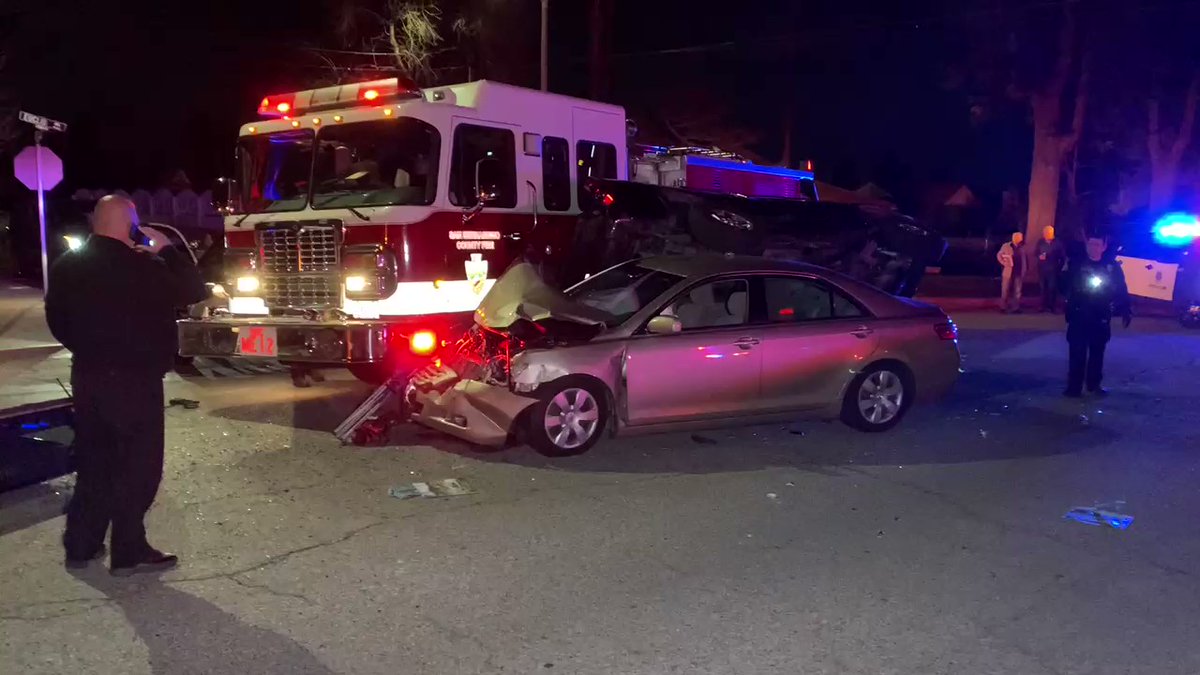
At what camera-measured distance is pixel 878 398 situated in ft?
26.5

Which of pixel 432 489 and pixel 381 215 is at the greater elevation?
pixel 381 215

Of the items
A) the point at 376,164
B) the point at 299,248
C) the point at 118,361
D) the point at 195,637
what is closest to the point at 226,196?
the point at 299,248

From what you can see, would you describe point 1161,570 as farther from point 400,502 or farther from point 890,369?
point 400,502

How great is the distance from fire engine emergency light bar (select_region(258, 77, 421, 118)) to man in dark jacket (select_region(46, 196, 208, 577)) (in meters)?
3.79

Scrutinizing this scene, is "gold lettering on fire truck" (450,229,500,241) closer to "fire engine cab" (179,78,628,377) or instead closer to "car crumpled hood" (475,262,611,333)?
"fire engine cab" (179,78,628,377)

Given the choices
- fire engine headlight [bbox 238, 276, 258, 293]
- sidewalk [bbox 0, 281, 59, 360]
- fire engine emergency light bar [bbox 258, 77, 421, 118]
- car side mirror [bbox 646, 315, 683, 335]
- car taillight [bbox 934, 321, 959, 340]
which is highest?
Answer: fire engine emergency light bar [bbox 258, 77, 421, 118]

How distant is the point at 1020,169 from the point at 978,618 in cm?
5229

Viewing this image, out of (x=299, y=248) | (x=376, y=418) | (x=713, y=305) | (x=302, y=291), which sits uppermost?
(x=299, y=248)

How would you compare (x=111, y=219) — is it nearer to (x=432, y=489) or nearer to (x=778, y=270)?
(x=432, y=489)

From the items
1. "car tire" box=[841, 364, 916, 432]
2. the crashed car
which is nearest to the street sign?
the crashed car

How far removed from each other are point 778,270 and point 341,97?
4.03 meters

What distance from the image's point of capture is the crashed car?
22.8 feet

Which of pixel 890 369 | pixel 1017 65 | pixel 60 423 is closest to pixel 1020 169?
pixel 1017 65

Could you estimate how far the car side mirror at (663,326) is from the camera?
7.17 meters
